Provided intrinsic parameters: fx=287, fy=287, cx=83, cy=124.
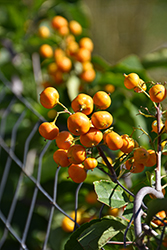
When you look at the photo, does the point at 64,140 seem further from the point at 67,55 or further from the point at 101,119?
the point at 67,55

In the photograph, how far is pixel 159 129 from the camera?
427 millimetres

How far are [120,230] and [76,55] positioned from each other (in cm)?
91

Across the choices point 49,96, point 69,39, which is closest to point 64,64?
point 69,39

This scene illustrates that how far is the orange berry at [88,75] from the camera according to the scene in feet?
3.84

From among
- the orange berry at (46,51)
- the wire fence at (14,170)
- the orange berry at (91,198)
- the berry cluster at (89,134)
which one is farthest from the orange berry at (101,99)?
the orange berry at (46,51)

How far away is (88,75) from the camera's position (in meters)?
1.17

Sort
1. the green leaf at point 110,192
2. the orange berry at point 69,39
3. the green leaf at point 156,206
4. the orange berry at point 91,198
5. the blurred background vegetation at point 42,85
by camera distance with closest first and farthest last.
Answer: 1. the green leaf at point 156,206
2. the green leaf at point 110,192
3. the orange berry at point 91,198
4. the blurred background vegetation at point 42,85
5. the orange berry at point 69,39

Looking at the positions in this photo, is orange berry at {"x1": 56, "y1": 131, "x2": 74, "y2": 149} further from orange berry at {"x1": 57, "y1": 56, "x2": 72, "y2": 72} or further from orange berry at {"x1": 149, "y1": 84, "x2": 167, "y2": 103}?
orange berry at {"x1": 57, "y1": 56, "x2": 72, "y2": 72}

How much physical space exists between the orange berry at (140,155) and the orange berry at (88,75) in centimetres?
79

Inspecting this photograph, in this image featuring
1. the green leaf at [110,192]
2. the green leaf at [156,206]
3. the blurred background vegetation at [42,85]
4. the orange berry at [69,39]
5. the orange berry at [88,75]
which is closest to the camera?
the green leaf at [156,206]

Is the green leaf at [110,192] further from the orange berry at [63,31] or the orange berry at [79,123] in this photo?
the orange berry at [63,31]

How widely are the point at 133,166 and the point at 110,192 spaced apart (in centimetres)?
6

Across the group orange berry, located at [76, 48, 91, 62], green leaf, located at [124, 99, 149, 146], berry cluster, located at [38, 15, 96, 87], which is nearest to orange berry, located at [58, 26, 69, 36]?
berry cluster, located at [38, 15, 96, 87]

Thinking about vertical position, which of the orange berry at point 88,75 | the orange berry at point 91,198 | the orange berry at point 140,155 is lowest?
the orange berry at point 91,198
